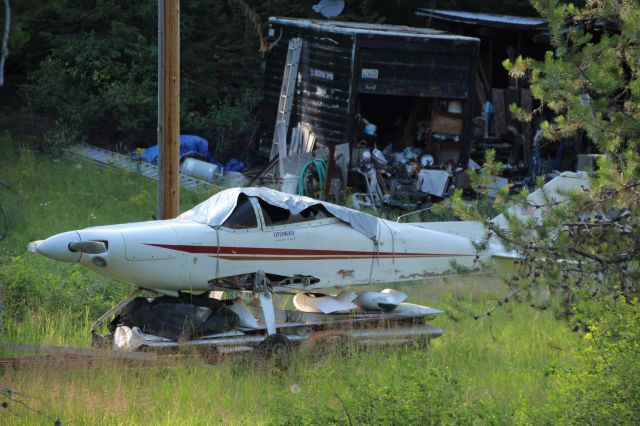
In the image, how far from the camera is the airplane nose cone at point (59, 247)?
9328 mm

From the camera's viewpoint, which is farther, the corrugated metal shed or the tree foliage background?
the corrugated metal shed

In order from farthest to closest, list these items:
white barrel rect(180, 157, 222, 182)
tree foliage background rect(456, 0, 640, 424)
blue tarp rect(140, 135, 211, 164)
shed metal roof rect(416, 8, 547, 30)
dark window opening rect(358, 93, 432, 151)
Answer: dark window opening rect(358, 93, 432, 151) < shed metal roof rect(416, 8, 547, 30) < blue tarp rect(140, 135, 211, 164) < white barrel rect(180, 157, 222, 182) < tree foliage background rect(456, 0, 640, 424)

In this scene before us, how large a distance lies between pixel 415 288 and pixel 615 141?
21.1 feet

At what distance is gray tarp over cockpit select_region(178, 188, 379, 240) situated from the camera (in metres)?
10.2

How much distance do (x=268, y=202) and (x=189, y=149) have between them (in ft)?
35.8

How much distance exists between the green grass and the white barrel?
476 cm

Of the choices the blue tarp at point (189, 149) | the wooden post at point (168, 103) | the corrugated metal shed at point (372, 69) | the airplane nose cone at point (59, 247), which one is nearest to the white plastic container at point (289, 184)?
the corrugated metal shed at point (372, 69)

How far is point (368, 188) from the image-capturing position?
60.6 ft

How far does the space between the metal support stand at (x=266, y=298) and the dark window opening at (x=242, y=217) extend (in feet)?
1.68

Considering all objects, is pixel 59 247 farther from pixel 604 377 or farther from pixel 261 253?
pixel 604 377

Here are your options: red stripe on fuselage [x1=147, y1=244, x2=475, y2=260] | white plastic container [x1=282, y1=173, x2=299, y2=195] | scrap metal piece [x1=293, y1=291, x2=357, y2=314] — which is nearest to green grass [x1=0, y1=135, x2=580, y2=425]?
scrap metal piece [x1=293, y1=291, x2=357, y2=314]

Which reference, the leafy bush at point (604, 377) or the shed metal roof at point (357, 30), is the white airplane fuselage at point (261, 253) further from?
the shed metal roof at point (357, 30)

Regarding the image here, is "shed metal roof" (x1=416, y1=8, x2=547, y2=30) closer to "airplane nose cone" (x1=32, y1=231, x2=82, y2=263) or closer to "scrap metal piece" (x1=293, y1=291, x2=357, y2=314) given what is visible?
"scrap metal piece" (x1=293, y1=291, x2=357, y2=314)

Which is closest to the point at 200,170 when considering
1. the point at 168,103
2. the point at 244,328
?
the point at 168,103
